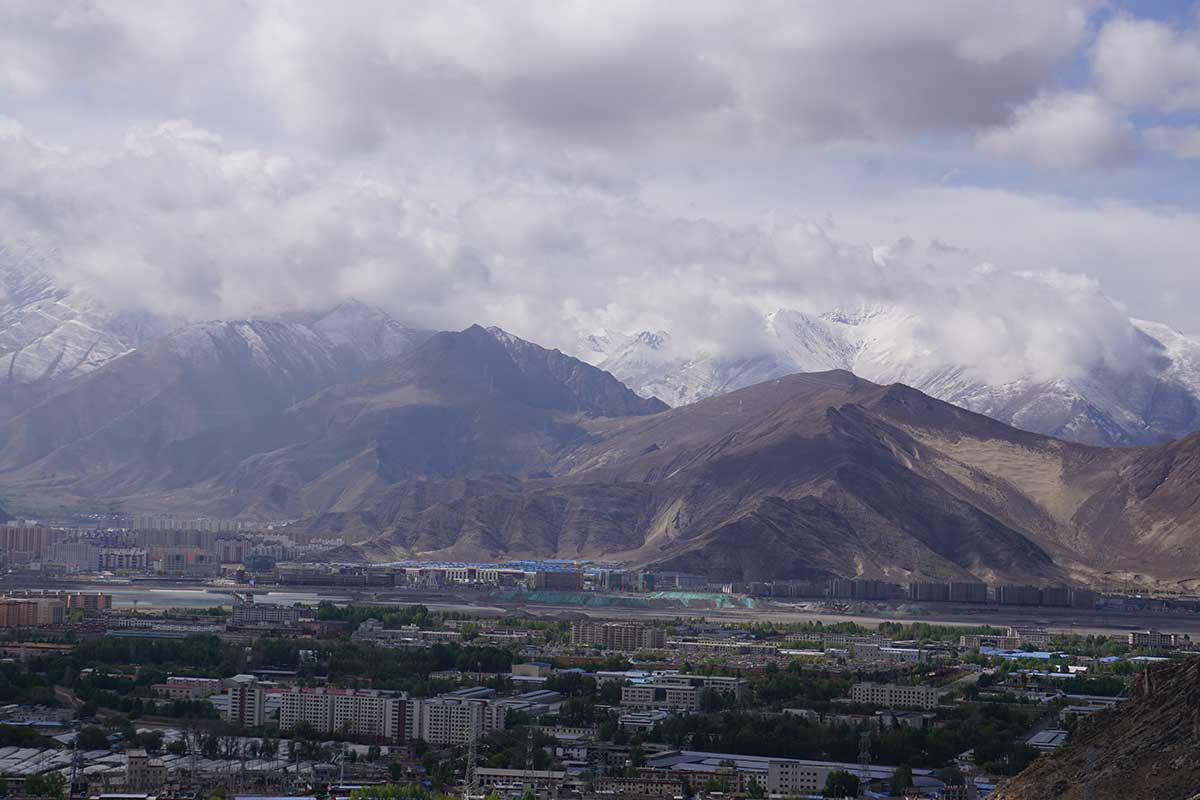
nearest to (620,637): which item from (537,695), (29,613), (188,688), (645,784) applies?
(537,695)

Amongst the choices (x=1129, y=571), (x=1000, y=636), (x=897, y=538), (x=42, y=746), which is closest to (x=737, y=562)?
(x=897, y=538)

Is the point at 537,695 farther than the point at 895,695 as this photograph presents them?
No

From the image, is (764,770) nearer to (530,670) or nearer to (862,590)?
(530,670)

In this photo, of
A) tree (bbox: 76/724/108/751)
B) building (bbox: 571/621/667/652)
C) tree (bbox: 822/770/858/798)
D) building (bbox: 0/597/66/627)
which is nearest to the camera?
tree (bbox: 822/770/858/798)

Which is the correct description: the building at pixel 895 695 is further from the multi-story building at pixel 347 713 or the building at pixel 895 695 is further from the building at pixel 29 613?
the building at pixel 29 613

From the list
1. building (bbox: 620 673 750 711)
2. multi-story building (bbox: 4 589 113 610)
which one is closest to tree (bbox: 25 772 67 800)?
building (bbox: 620 673 750 711)

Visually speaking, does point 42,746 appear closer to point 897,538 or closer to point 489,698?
point 489,698

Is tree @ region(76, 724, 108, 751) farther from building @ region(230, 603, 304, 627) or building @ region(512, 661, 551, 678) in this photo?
building @ region(230, 603, 304, 627)
